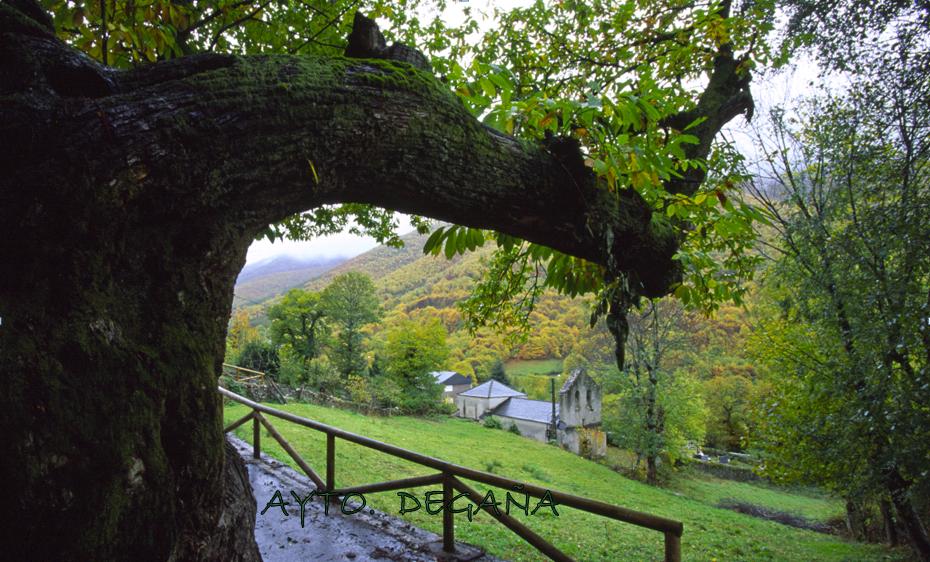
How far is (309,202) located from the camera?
151cm

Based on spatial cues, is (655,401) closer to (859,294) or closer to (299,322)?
(859,294)

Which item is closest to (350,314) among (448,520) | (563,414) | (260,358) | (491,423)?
(260,358)

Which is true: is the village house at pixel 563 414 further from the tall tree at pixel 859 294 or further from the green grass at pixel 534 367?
the green grass at pixel 534 367

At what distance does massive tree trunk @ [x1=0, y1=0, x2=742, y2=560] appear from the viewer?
91 centimetres

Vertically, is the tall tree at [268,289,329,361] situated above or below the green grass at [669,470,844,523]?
above

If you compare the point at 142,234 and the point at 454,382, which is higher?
the point at 142,234

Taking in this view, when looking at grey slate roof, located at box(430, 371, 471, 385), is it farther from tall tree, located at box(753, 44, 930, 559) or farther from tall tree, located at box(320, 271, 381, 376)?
tall tree, located at box(753, 44, 930, 559)

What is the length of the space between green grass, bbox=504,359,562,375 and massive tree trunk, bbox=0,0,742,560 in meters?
70.5

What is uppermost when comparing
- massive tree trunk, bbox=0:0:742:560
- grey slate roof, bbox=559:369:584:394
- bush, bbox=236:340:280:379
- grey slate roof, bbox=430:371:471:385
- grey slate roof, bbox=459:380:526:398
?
massive tree trunk, bbox=0:0:742:560

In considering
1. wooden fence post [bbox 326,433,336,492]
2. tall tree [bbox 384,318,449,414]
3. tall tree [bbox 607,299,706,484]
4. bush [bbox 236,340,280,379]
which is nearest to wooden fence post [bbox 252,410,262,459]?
wooden fence post [bbox 326,433,336,492]

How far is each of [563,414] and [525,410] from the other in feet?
22.8

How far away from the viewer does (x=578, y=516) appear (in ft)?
39.7

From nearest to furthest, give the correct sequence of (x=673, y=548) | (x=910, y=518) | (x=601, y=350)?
(x=673, y=548) < (x=910, y=518) < (x=601, y=350)

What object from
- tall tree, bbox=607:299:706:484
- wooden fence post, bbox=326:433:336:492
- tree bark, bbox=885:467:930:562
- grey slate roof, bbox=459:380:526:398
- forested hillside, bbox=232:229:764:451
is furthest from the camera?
grey slate roof, bbox=459:380:526:398
